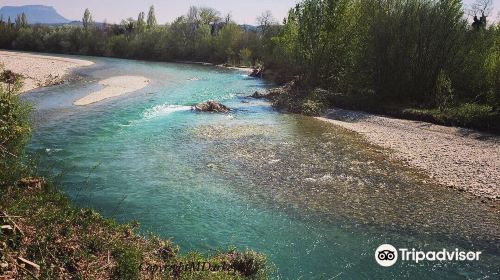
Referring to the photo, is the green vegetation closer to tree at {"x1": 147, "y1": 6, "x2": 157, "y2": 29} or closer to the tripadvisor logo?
the tripadvisor logo

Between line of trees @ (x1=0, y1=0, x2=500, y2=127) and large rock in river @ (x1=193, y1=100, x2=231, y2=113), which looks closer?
line of trees @ (x1=0, y1=0, x2=500, y2=127)

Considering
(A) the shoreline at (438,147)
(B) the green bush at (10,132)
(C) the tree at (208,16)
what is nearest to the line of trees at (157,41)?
(C) the tree at (208,16)

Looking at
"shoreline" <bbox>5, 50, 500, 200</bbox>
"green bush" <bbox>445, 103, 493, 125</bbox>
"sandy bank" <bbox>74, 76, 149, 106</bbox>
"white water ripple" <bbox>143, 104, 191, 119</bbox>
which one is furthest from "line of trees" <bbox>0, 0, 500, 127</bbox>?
"sandy bank" <bbox>74, 76, 149, 106</bbox>

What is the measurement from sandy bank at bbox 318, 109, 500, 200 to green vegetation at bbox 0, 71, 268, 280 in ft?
45.9

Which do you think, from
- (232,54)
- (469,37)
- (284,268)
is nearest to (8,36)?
(232,54)

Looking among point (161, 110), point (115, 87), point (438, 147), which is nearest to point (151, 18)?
point (115, 87)

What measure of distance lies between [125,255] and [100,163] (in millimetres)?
12459

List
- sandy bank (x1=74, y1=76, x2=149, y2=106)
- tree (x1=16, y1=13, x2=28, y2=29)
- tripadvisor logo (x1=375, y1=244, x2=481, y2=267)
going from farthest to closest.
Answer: tree (x1=16, y1=13, x2=28, y2=29)
sandy bank (x1=74, y1=76, x2=149, y2=106)
tripadvisor logo (x1=375, y1=244, x2=481, y2=267)

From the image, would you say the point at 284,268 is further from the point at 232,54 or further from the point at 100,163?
the point at 232,54

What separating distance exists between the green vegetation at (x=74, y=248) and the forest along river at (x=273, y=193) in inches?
73.5

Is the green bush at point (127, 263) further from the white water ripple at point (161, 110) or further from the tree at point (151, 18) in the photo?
the tree at point (151, 18)

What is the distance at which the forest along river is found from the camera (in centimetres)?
1372

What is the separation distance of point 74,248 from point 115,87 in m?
45.9

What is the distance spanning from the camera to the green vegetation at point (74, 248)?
358 inches
